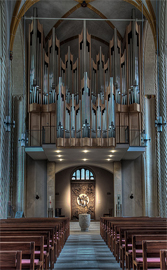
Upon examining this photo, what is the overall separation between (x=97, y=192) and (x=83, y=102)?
29.5ft

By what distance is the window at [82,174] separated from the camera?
78.3 ft

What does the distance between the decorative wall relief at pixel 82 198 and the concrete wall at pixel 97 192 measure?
27 cm

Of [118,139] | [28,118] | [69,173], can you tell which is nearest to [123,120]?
[118,139]

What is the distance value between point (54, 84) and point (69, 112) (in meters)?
1.77

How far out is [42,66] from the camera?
57.5 ft

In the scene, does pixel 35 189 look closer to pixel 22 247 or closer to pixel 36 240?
pixel 36 240

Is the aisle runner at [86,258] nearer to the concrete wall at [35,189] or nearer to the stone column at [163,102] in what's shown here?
the stone column at [163,102]

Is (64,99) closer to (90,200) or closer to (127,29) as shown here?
(127,29)

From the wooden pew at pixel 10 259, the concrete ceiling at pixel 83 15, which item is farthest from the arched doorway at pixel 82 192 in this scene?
the wooden pew at pixel 10 259

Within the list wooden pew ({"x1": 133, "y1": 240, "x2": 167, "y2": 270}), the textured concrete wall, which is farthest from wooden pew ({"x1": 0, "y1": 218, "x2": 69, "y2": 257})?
the textured concrete wall

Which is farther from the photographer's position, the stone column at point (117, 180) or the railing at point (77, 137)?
the stone column at point (117, 180)

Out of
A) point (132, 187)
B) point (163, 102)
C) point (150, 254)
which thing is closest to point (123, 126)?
point (163, 102)

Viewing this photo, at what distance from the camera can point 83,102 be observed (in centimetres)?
1638

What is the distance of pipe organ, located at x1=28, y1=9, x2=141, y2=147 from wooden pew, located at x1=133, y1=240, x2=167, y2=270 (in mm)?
10722
